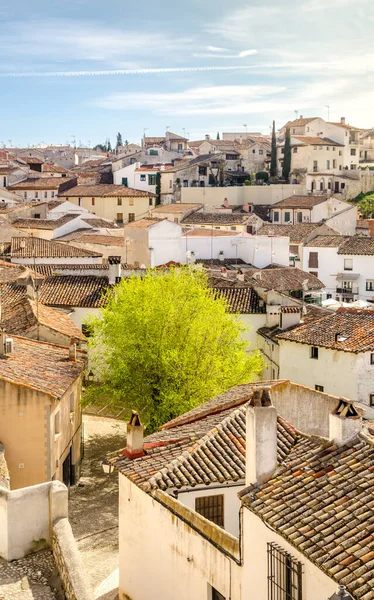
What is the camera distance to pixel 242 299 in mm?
41656

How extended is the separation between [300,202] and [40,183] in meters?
29.8

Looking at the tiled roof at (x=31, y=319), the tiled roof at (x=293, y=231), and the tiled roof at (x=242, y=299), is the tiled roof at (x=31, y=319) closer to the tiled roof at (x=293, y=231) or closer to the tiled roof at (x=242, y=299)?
the tiled roof at (x=242, y=299)

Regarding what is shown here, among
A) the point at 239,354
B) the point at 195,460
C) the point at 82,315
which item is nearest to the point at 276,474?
the point at 195,460

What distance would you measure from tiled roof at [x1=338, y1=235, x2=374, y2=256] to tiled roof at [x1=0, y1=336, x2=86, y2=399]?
39.1m

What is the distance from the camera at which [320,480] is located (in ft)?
40.9

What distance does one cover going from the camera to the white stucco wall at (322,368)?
3259cm

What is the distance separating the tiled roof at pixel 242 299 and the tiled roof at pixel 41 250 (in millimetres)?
13824

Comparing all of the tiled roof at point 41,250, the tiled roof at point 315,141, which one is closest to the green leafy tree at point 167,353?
the tiled roof at point 41,250

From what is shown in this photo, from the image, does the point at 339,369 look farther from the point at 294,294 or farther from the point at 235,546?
the point at 235,546

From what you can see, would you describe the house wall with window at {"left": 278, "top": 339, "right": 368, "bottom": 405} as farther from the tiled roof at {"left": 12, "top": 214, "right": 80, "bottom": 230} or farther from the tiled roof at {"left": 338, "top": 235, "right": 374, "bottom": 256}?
the tiled roof at {"left": 12, "top": 214, "right": 80, "bottom": 230}

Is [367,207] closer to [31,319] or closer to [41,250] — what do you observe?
[41,250]

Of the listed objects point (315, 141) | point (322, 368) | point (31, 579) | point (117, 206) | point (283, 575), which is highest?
point (315, 141)

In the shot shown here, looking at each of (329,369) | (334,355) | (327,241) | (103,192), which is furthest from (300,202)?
(334,355)

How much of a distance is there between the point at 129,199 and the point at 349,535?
76354 millimetres
